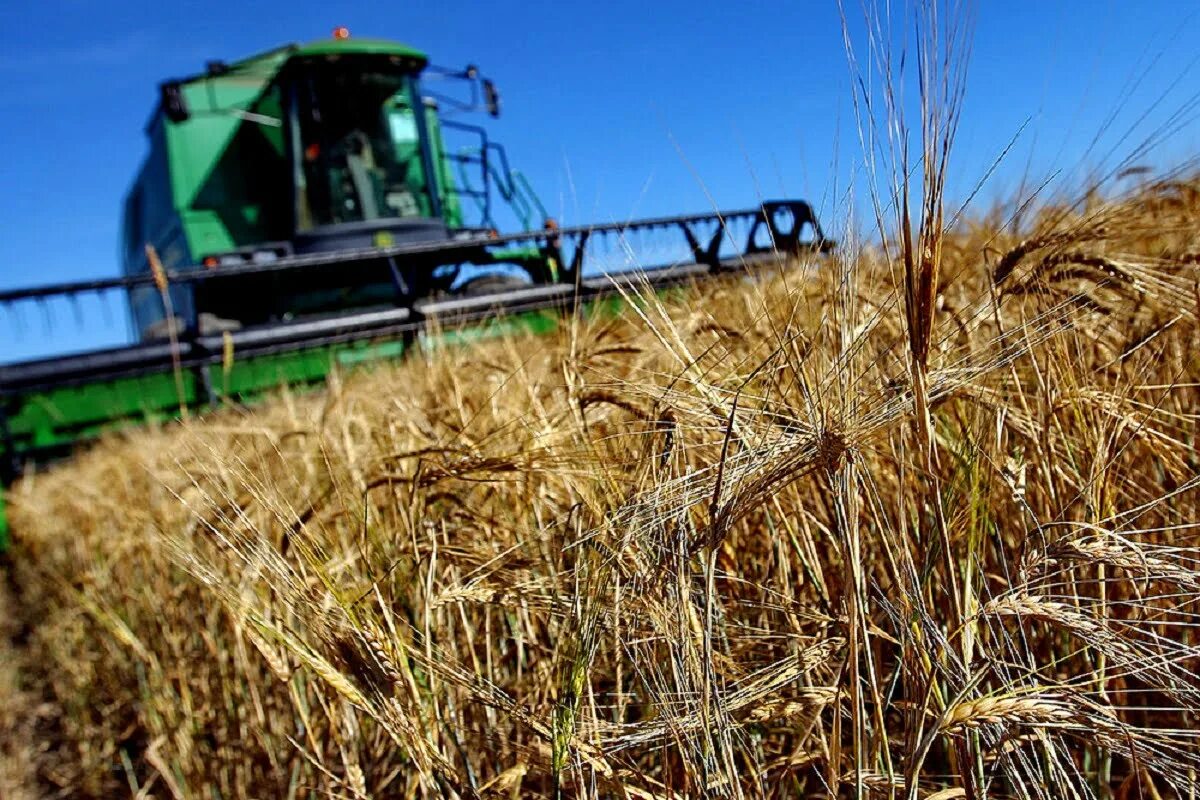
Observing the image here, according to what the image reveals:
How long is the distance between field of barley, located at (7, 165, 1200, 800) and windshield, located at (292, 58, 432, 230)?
4783 millimetres

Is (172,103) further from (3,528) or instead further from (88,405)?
(3,528)

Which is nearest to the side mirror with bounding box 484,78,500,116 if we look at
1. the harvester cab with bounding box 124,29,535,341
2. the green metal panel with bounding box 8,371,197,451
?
the harvester cab with bounding box 124,29,535,341

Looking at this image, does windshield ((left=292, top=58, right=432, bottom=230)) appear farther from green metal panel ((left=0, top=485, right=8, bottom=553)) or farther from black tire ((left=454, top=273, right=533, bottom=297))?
green metal panel ((left=0, top=485, right=8, bottom=553))

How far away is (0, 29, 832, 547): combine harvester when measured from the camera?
4.74 metres

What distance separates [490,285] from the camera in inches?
227

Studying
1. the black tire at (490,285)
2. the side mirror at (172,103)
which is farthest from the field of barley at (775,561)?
the side mirror at (172,103)

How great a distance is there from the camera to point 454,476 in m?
1.04

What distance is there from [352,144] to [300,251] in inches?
34.6

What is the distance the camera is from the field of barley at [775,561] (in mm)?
680

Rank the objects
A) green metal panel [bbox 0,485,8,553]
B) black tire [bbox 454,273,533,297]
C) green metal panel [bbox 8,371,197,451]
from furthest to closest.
Result: black tire [bbox 454,273,533,297] < green metal panel [bbox 8,371,197,451] < green metal panel [bbox 0,485,8,553]

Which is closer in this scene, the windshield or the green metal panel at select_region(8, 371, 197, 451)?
the green metal panel at select_region(8, 371, 197, 451)

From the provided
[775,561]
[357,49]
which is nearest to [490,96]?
[357,49]

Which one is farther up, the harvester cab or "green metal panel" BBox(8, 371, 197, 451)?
the harvester cab

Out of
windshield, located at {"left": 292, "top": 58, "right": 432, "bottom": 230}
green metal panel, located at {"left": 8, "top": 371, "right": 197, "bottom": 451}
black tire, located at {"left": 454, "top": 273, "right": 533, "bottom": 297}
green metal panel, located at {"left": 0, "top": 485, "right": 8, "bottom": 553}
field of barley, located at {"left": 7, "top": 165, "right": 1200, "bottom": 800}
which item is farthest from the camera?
windshield, located at {"left": 292, "top": 58, "right": 432, "bottom": 230}
